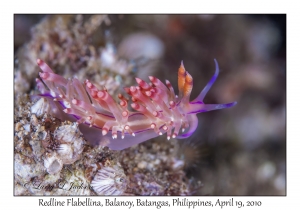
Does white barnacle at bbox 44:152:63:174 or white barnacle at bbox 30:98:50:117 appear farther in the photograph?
white barnacle at bbox 30:98:50:117

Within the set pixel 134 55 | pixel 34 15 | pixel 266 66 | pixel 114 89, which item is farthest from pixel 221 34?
pixel 34 15

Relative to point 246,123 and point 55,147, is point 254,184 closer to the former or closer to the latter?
point 246,123

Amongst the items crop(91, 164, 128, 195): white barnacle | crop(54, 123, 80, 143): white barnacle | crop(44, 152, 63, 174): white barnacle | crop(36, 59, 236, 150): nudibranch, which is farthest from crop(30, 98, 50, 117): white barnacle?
crop(91, 164, 128, 195): white barnacle

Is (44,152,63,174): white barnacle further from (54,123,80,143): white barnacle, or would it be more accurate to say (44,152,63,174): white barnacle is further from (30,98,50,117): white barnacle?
(30,98,50,117): white barnacle

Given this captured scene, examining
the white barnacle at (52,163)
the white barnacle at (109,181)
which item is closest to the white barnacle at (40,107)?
the white barnacle at (52,163)

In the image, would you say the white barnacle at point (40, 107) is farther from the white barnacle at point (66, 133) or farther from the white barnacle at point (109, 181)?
the white barnacle at point (109, 181)

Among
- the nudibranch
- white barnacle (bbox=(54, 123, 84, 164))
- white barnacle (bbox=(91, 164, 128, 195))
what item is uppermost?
the nudibranch
